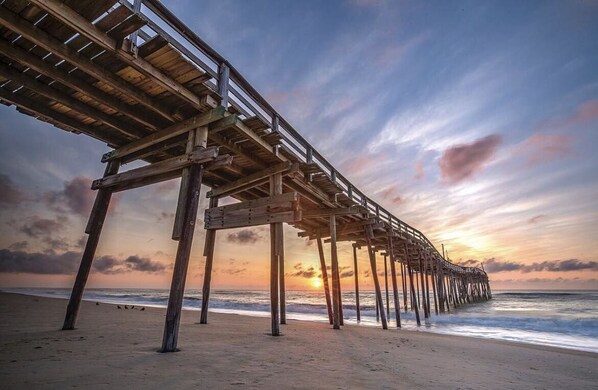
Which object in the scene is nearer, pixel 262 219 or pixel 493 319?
pixel 262 219

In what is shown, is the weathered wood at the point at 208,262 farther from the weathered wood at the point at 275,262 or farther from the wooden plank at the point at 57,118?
the wooden plank at the point at 57,118

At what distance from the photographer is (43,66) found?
470cm

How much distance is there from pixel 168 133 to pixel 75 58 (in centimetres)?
205

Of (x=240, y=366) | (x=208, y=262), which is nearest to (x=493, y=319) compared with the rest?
(x=208, y=262)

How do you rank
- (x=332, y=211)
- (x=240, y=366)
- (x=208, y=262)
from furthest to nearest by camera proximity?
(x=332, y=211)
(x=208, y=262)
(x=240, y=366)

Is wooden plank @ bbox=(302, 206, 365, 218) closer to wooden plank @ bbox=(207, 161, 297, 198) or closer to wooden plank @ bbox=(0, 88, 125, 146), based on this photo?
wooden plank @ bbox=(207, 161, 297, 198)

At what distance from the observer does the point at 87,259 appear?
20.4 ft

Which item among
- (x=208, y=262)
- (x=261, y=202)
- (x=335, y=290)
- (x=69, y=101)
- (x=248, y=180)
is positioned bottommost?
(x=335, y=290)

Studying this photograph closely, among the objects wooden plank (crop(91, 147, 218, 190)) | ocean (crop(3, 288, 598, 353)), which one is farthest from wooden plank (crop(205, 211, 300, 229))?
ocean (crop(3, 288, 598, 353))

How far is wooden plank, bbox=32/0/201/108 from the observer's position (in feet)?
11.9

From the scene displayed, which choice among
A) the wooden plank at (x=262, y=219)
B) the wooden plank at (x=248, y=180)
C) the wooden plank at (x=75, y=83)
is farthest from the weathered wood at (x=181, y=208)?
the wooden plank at (x=248, y=180)

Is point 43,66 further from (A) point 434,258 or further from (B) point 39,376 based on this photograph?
(A) point 434,258

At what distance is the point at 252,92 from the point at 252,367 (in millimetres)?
5585

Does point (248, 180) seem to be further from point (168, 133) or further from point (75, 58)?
point (75, 58)
